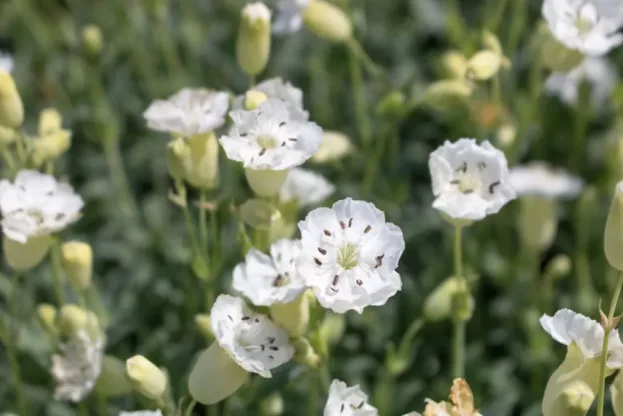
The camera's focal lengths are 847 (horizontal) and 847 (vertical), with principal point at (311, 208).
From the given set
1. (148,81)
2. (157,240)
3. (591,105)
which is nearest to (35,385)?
(157,240)

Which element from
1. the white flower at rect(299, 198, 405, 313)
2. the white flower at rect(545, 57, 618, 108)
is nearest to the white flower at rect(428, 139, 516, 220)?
the white flower at rect(299, 198, 405, 313)

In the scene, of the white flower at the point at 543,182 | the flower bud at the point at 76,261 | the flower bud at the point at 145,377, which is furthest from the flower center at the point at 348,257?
the white flower at the point at 543,182

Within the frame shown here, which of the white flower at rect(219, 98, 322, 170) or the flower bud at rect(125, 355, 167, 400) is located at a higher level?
the white flower at rect(219, 98, 322, 170)

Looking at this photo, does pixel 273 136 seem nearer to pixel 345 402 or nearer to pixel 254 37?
pixel 254 37

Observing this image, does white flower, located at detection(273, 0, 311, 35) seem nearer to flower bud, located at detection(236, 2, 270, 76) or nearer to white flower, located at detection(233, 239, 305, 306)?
flower bud, located at detection(236, 2, 270, 76)

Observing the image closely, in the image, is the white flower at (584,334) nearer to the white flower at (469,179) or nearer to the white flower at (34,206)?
the white flower at (469,179)
